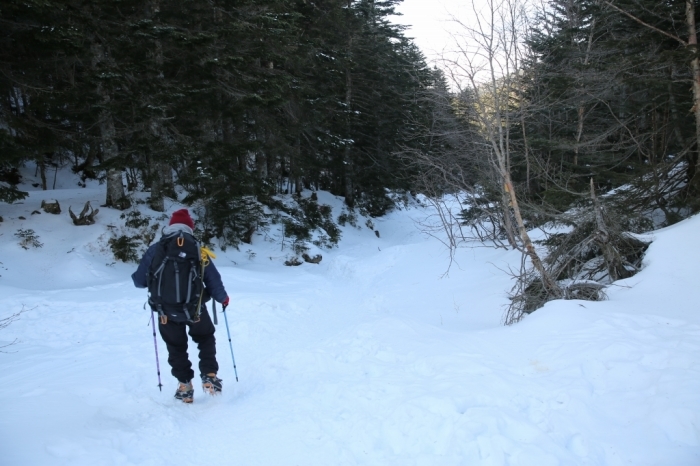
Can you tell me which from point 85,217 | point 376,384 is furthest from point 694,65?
point 85,217

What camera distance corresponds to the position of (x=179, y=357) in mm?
4441

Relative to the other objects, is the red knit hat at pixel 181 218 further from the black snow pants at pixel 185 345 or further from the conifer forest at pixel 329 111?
the conifer forest at pixel 329 111

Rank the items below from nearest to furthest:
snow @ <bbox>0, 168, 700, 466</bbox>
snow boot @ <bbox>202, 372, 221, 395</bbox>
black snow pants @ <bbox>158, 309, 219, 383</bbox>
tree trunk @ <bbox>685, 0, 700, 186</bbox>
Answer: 1. snow @ <bbox>0, 168, 700, 466</bbox>
2. black snow pants @ <bbox>158, 309, 219, 383</bbox>
3. snow boot @ <bbox>202, 372, 221, 395</bbox>
4. tree trunk @ <bbox>685, 0, 700, 186</bbox>

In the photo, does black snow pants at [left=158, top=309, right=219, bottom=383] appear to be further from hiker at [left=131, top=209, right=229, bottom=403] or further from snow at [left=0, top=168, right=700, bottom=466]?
snow at [left=0, top=168, right=700, bottom=466]

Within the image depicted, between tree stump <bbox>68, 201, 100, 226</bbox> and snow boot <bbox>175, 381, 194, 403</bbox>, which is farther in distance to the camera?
tree stump <bbox>68, 201, 100, 226</bbox>

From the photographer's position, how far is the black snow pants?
4402 millimetres

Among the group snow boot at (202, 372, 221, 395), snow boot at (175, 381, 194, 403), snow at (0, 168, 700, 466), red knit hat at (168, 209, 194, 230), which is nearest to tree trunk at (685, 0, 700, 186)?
snow at (0, 168, 700, 466)

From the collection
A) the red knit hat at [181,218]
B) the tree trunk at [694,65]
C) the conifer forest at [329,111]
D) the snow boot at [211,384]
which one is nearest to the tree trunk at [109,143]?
the conifer forest at [329,111]

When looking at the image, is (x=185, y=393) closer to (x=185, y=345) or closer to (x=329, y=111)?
(x=185, y=345)

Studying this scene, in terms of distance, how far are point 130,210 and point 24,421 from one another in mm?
10719

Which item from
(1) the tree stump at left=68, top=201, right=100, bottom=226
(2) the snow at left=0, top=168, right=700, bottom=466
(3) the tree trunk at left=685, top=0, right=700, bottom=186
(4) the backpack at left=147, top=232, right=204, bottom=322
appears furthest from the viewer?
(1) the tree stump at left=68, top=201, right=100, bottom=226

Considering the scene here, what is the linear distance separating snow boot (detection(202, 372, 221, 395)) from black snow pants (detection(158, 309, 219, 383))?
0.17 feet

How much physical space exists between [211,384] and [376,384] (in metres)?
1.89

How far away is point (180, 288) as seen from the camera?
14.0 ft
